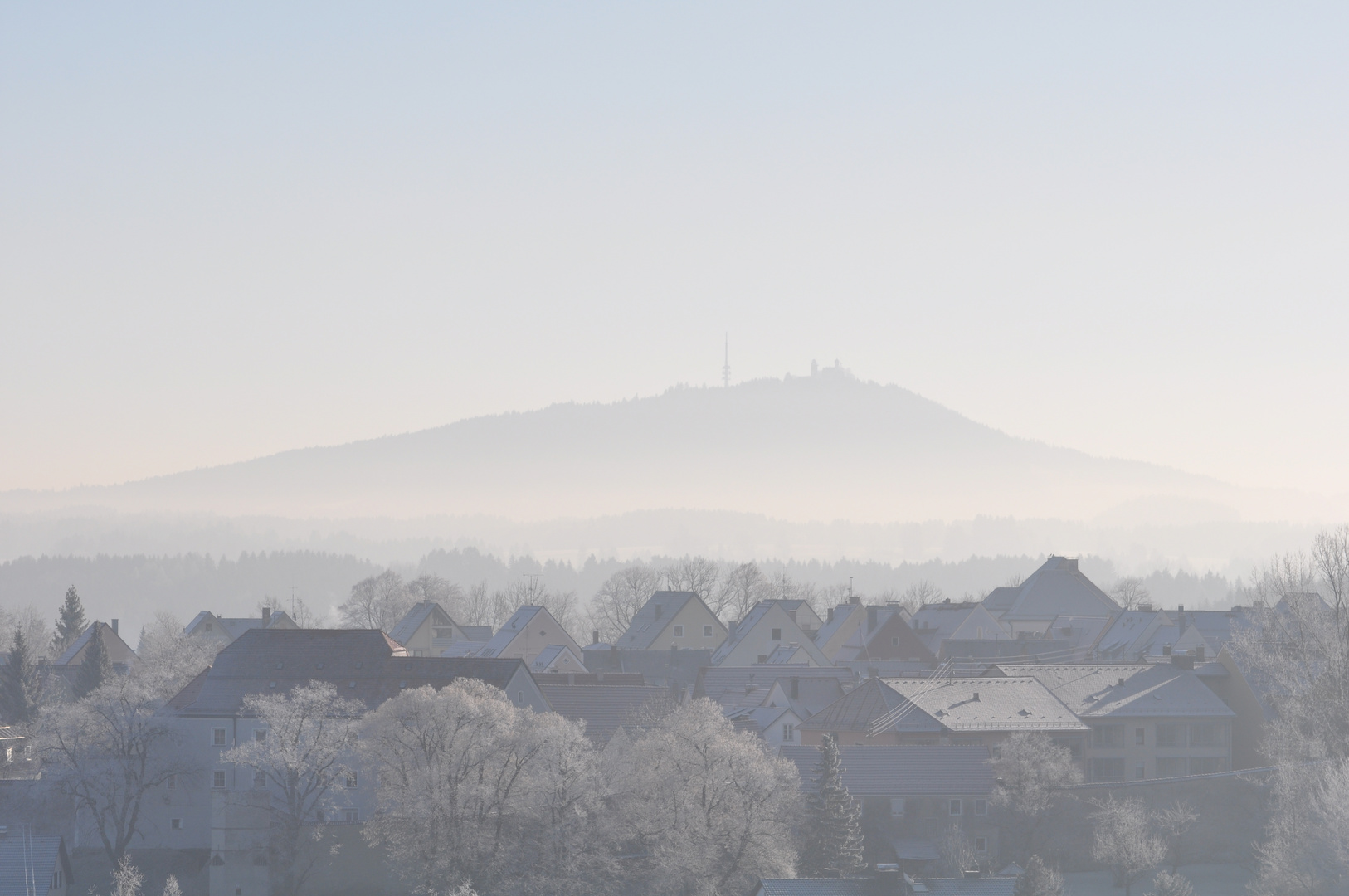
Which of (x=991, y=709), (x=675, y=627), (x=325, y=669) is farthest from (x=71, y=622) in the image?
(x=991, y=709)

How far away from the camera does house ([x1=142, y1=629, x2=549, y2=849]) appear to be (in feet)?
234

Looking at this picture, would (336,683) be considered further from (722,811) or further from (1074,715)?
(1074,715)

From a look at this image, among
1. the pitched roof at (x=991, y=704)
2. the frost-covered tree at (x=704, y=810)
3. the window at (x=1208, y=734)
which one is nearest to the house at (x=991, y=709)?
the pitched roof at (x=991, y=704)

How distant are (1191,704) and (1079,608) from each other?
65197mm

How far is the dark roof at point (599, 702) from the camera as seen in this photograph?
77562 millimetres

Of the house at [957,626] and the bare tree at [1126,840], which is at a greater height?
the house at [957,626]

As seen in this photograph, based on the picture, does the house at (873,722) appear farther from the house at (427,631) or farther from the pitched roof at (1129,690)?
the house at (427,631)

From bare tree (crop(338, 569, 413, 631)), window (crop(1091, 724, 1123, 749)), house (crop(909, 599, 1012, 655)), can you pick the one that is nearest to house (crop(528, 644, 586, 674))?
window (crop(1091, 724, 1123, 749))

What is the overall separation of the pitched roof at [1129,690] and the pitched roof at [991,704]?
1694 mm

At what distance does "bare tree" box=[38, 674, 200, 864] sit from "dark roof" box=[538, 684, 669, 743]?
1755 cm

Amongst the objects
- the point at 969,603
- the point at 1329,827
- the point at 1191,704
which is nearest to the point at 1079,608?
the point at 969,603

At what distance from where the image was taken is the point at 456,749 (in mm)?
64312

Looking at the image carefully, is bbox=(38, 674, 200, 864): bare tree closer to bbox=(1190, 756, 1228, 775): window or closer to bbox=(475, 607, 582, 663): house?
bbox=(475, 607, 582, 663): house

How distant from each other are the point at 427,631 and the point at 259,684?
2434 inches
